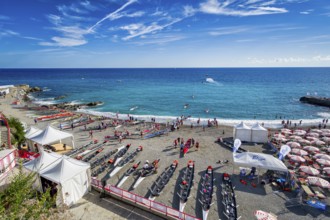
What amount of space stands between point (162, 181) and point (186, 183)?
1.76 meters

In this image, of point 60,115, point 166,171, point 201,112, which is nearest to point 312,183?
point 166,171

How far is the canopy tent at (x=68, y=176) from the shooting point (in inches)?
438

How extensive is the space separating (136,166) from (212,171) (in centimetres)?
626

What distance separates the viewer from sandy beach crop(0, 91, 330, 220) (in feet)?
39.6

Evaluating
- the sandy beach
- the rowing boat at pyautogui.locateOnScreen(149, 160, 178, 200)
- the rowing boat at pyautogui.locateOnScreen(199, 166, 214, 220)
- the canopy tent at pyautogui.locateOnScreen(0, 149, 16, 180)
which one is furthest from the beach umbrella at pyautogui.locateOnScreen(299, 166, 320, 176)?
the canopy tent at pyautogui.locateOnScreen(0, 149, 16, 180)

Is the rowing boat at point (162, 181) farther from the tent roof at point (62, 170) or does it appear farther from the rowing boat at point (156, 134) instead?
the rowing boat at point (156, 134)

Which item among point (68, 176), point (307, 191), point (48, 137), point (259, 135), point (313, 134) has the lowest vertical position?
point (307, 191)

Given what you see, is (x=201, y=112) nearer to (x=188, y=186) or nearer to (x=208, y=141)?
(x=208, y=141)

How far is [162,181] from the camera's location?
579 inches

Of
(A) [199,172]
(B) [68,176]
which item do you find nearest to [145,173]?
(A) [199,172]

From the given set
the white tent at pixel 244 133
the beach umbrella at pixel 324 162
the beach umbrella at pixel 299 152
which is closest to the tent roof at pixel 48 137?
the white tent at pixel 244 133

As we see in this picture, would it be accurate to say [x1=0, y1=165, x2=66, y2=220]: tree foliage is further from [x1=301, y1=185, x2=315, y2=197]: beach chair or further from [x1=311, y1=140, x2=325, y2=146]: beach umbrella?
[x1=311, y1=140, x2=325, y2=146]: beach umbrella

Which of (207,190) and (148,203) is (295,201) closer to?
(207,190)

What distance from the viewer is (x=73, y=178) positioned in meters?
11.5
